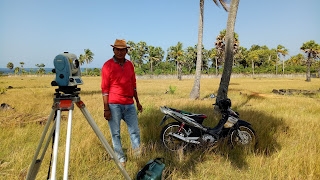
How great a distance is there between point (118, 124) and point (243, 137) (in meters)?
2.77

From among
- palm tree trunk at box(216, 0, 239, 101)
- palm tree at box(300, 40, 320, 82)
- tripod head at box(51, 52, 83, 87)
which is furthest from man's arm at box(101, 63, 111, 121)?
palm tree at box(300, 40, 320, 82)

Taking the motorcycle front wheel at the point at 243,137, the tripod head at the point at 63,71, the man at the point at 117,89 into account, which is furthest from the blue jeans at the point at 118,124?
the motorcycle front wheel at the point at 243,137

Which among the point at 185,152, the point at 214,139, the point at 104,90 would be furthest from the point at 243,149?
the point at 104,90

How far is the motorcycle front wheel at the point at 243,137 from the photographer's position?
3.89 meters

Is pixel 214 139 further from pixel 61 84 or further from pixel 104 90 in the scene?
pixel 61 84

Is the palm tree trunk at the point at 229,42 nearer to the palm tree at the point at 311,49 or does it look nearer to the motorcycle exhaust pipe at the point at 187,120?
the motorcycle exhaust pipe at the point at 187,120

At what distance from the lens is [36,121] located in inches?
213

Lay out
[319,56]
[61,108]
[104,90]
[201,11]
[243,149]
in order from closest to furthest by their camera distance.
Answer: [61,108] → [104,90] → [243,149] → [201,11] → [319,56]

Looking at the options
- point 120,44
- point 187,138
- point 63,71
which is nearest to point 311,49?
point 187,138

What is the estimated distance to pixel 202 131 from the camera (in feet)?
12.5

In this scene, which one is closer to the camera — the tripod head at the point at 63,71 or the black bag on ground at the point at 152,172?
the tripod head at the point at 63,71

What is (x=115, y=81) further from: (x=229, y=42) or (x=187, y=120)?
(x=229, y=42)

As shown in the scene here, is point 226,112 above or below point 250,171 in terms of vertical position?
above

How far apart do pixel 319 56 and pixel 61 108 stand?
51530 millimetres
